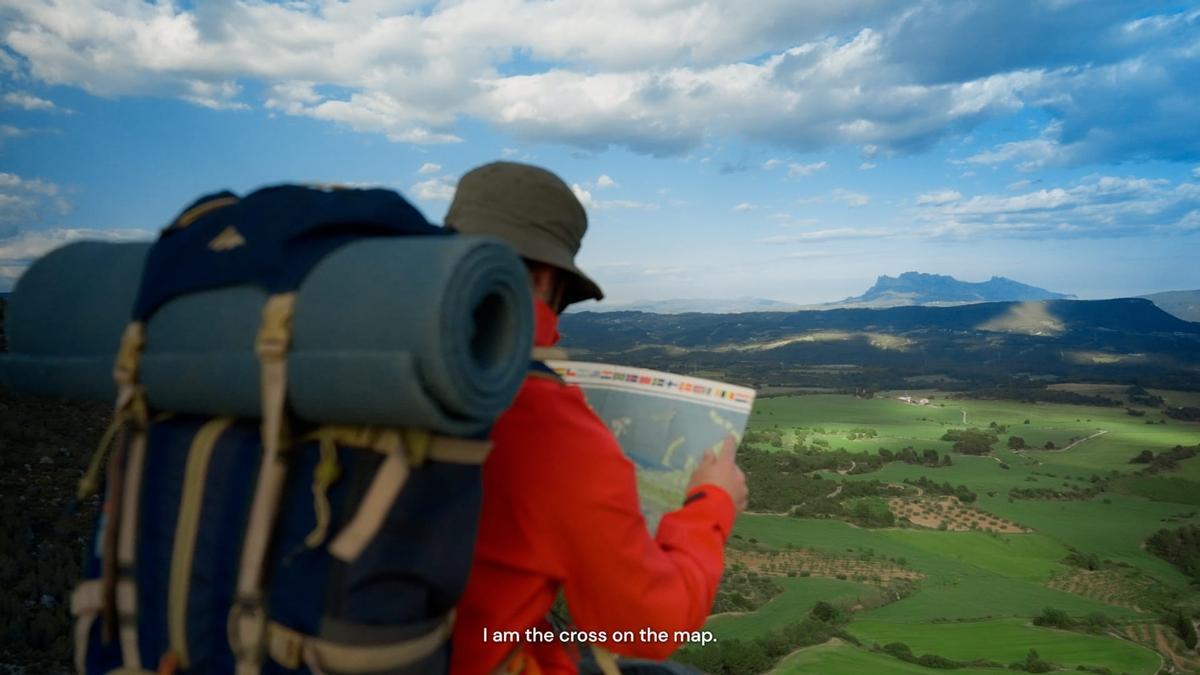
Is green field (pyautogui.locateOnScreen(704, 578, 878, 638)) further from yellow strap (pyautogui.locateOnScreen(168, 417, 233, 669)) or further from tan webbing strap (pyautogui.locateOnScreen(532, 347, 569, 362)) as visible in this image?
yellow strap (pyautogui.locateOnScreen(168, 417, 233, 669))

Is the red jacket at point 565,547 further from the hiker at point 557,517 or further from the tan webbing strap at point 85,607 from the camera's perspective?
the tan webbing strap at point 85,607

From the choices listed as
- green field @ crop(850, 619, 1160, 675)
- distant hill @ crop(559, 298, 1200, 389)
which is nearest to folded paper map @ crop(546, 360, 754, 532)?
green field @ crop(850, 619, 1160, 675)

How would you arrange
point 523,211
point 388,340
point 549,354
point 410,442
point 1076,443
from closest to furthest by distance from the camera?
point 388,340 → point 410,442 → point 549,354 → point 523,211 → point 1076,443

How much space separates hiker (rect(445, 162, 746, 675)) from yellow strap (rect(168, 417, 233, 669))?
654mm

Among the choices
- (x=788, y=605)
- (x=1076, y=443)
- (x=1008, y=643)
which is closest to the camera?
(x=1008, y=643)

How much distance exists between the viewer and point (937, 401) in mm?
112000

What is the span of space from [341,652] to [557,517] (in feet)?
1.99

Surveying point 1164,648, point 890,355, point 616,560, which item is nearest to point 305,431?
point 616,560

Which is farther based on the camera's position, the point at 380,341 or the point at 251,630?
the point at 251,630

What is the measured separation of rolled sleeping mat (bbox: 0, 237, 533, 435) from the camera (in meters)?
1.37

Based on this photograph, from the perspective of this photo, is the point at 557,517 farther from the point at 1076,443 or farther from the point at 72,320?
the point at 1076,443

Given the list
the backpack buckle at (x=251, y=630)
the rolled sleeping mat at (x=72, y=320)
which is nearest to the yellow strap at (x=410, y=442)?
the backpack buckle at (x=251, y=630)

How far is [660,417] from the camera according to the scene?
2.64 metres

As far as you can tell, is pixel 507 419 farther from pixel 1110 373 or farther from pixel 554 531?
pixel 1110 373
